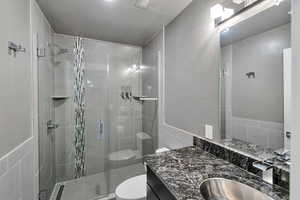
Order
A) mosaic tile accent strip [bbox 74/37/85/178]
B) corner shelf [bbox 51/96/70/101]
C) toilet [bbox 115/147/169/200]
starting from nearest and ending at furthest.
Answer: toilet [bbox 115/147/169/200]
corner shelf [bbox 51/96/70/101]
mosaic tile accent strip [bbox 74/37/85/178]

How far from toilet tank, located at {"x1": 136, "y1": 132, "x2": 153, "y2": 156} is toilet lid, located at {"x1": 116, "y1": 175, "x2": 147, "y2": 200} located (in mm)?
812

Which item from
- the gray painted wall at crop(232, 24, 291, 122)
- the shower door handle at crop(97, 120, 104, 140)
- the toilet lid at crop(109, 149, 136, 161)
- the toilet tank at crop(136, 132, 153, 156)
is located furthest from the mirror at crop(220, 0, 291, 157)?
the shower door handle at crop(97, 120, 104, 140)

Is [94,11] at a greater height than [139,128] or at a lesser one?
greater

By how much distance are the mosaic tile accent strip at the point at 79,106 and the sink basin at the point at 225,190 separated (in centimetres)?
215

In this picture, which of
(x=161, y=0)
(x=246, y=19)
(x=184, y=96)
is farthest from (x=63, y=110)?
(x=246, y=19)

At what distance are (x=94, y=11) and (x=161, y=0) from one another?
2.53 feet

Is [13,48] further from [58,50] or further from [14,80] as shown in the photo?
[58,50]

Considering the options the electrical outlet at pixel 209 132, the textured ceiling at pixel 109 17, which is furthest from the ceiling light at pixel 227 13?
the electrical outlet at pixel 209 132

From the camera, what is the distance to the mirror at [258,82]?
2.65 feet

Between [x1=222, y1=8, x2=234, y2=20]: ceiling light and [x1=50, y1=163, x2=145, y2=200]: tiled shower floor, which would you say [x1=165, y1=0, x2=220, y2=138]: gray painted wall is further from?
[x1=50, y1=163, x2=145, y2=200]: tiled shower floor

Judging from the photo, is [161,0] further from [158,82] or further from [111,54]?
[111,54]

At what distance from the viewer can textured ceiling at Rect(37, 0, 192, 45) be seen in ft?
4.96

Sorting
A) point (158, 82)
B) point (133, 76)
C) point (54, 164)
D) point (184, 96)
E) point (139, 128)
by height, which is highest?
point (133, 76)

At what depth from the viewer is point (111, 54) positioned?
2592mm
